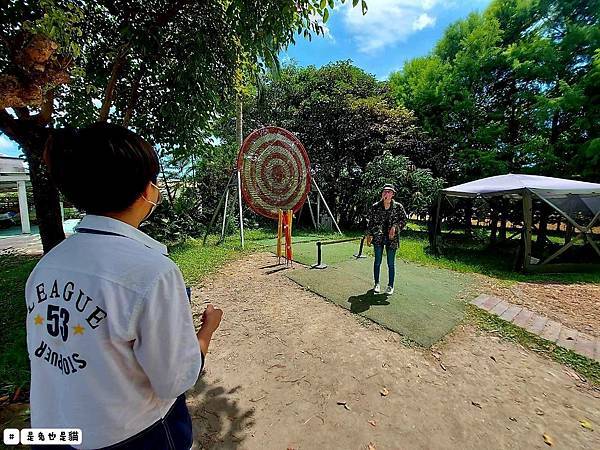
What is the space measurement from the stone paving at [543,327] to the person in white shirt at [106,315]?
3.94 metres

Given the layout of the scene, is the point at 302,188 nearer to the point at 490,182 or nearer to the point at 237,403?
the point at 490,182

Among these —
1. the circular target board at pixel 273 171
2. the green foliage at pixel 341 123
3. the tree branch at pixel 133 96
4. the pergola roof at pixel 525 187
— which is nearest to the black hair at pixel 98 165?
the tree branch at pixel 133 96

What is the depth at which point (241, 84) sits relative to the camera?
4359 millimetres

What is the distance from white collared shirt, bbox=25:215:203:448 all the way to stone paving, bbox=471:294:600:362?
3945 mm

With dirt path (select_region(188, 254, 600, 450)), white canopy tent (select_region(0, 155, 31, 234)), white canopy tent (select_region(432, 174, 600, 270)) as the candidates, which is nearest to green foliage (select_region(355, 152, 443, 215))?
white canopy tent (select_region(432, 174, 600, 270))

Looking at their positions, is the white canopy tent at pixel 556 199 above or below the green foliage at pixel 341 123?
below

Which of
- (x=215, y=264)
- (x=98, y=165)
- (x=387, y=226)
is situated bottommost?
(x=215, y=264)

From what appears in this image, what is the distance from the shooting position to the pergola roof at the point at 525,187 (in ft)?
18.5

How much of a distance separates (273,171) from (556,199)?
19.6 feet

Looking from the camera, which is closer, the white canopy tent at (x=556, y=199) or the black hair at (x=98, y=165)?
the black hair at (x=98, y=165)

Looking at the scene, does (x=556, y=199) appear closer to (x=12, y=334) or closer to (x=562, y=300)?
(x=562, y=300)

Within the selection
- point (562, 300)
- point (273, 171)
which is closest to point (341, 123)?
point (273, 171)

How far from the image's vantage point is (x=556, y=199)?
584cm

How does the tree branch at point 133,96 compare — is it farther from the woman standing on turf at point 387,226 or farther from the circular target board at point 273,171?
the woman standing on turf at point 387,226
